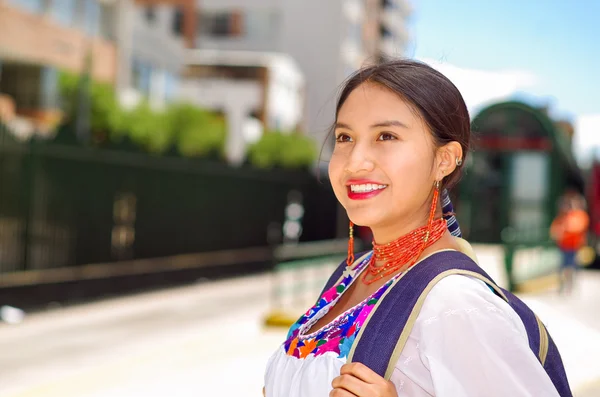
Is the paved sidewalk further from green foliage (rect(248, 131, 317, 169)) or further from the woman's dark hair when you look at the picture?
green foliage (rect(248, 131, 317, 169))

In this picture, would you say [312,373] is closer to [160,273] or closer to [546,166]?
[160,273]

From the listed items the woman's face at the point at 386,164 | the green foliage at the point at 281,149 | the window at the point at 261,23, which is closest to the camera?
the woman's face at the point at 386,164

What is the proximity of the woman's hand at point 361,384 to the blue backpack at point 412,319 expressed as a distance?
0.09 feet


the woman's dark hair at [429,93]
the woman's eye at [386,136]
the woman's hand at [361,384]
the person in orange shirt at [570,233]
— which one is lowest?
the person in orange shirt at [570,233]

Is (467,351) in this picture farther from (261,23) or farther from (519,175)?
(261,23)

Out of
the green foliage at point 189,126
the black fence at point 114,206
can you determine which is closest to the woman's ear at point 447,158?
the black fence at point 114,206

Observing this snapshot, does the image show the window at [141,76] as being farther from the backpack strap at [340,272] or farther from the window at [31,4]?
the backpack strap at [340,272]

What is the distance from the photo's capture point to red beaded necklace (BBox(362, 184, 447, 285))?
187cm

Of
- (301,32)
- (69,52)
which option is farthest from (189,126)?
(301,32)

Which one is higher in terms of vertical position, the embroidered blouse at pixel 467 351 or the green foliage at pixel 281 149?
the embroidered blouse at pixel 467 351

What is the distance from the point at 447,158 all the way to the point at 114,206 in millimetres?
11575

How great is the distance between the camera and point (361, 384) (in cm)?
164

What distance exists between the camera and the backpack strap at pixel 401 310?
1.66m

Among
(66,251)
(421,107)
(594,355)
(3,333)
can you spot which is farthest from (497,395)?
(66,251)
